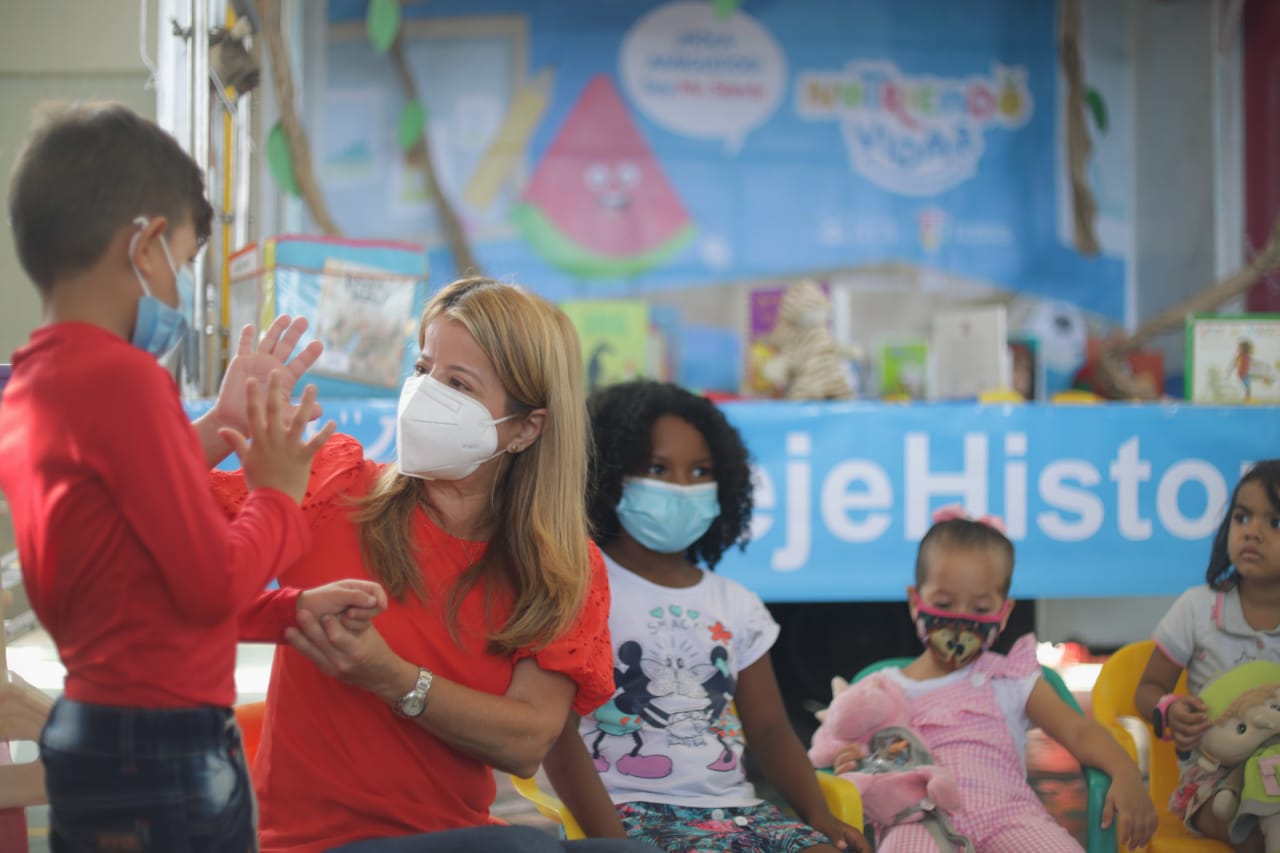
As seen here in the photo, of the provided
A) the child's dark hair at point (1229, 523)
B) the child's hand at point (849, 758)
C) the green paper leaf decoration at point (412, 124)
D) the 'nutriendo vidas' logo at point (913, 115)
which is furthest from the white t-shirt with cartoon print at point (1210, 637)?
the green paper leaf decoration at point (412, 124)

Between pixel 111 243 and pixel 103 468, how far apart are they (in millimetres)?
233

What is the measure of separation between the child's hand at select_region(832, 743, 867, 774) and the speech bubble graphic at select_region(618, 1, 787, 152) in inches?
145

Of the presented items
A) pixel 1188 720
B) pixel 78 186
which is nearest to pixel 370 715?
pixel 78 186

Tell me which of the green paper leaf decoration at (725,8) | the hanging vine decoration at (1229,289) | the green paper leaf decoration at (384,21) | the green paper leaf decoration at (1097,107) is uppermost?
the green paper leaf decoration at (725,8)

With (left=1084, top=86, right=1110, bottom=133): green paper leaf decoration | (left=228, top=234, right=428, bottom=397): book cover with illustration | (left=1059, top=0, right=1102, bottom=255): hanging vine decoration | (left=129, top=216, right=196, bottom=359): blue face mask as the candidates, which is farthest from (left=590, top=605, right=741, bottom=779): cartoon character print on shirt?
(left=1084, top=86, right=1110, bottom=133): green paper leaf decoration

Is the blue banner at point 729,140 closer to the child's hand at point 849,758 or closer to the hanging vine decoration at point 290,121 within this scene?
the hanging vine decoration at point 290,121

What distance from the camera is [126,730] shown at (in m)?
1.20

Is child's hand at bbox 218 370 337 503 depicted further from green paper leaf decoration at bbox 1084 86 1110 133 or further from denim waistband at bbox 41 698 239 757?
green paper leaf decoration at bbox 1084 86 1110 133

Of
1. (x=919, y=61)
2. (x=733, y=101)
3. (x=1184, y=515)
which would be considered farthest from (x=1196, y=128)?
(x=1184, y=515)

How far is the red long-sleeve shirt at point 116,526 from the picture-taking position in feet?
3.79

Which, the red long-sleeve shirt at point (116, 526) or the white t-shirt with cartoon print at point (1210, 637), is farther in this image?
the white t-shirt with cartoon print at point (1210, 637)

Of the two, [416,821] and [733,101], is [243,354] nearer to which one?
[416,821]

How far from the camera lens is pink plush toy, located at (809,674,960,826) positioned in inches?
89.8

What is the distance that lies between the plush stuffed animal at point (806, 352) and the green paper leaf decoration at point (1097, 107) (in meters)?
2.12
